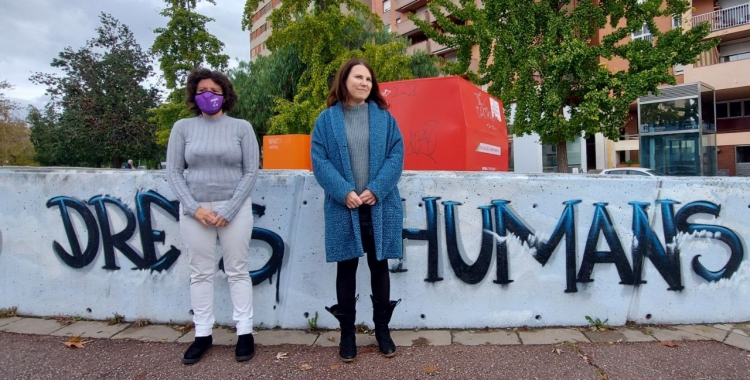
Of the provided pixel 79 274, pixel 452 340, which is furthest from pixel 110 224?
pixel 452 340

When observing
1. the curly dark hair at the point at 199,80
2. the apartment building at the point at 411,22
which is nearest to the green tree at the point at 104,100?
the apartment building at the point at 411,22

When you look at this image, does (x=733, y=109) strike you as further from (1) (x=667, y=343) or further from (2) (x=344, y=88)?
(2) (x=344, y=88)

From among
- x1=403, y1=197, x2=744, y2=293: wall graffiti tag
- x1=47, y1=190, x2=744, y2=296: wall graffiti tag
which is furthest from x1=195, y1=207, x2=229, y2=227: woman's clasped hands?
x1=403, y1=197, x2=744, y2=293: wall graffiti tag

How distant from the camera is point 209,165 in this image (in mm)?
2588

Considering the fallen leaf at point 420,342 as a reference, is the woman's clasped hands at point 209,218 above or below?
above

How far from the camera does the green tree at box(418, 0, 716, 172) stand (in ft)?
37.5

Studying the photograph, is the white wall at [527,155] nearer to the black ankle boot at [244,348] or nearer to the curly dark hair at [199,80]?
the curly dark hair at [199,80]

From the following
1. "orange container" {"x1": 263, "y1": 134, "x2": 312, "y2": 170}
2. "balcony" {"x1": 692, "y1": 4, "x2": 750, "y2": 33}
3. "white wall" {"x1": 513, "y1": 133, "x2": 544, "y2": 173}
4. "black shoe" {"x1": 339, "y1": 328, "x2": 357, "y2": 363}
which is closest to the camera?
"black shoe" {"x1": 339, "y1": 328, "x2": 357, "y2": 363}

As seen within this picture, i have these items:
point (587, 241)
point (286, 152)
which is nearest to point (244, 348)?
point (587, 241)

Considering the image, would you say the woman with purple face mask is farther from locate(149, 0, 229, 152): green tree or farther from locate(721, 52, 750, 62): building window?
locate(721, 52, 750, 62): building window

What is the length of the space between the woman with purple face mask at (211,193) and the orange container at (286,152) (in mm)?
4612

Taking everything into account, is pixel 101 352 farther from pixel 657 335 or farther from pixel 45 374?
pixel 657 335

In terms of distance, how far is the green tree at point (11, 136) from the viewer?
31.2 m

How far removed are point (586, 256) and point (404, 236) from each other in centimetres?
138
